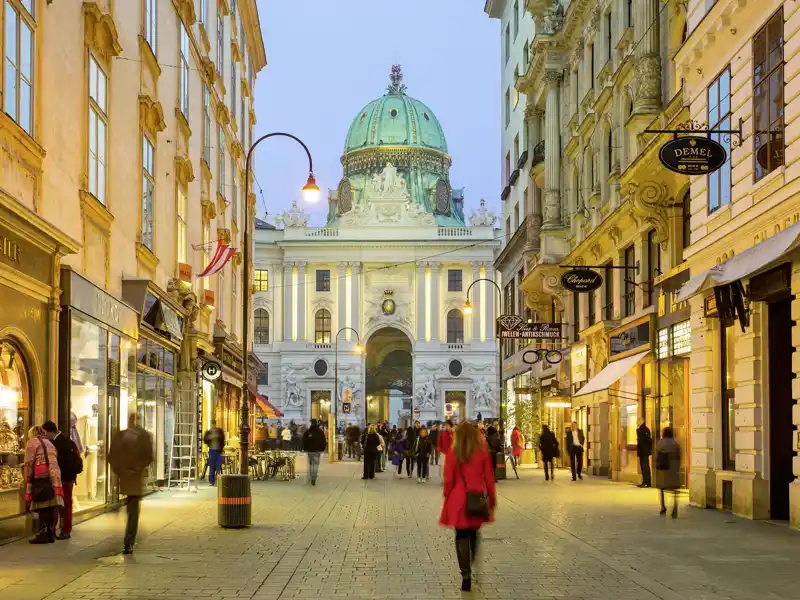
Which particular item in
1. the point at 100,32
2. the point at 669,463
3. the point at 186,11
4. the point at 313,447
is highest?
the point at 186,11

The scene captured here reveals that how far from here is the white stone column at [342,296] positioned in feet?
312

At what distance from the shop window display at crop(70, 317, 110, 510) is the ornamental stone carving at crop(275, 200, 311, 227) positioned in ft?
254

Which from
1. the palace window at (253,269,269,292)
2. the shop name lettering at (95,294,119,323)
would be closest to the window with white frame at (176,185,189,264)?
the shop name lettering at (95,294,119,323)

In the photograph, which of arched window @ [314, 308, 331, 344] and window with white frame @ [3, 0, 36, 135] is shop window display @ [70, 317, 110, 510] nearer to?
window with white frame @ [3, 0, 36, 135]

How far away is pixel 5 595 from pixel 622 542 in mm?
7950

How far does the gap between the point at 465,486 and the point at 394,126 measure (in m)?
95.3

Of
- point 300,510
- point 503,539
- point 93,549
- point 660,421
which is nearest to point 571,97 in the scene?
point 660,421

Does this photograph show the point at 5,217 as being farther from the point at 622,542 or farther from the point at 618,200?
the point at 618,200

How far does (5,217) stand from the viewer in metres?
14.2

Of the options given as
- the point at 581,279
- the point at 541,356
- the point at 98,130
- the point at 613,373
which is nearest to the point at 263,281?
the point at 541,356

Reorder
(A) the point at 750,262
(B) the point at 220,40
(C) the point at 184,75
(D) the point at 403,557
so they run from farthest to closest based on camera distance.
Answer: (B) the point at 220,40, (C) the point at 184,75, (A) the point at 750,262, (D) the point at 403,557

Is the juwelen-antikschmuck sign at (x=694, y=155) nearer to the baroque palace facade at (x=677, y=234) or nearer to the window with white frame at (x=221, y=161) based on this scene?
the baroque palace facade at (x=677, y=234)

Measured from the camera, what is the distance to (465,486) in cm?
1132

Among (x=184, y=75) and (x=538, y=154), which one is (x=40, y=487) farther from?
(x=538, y=154)
